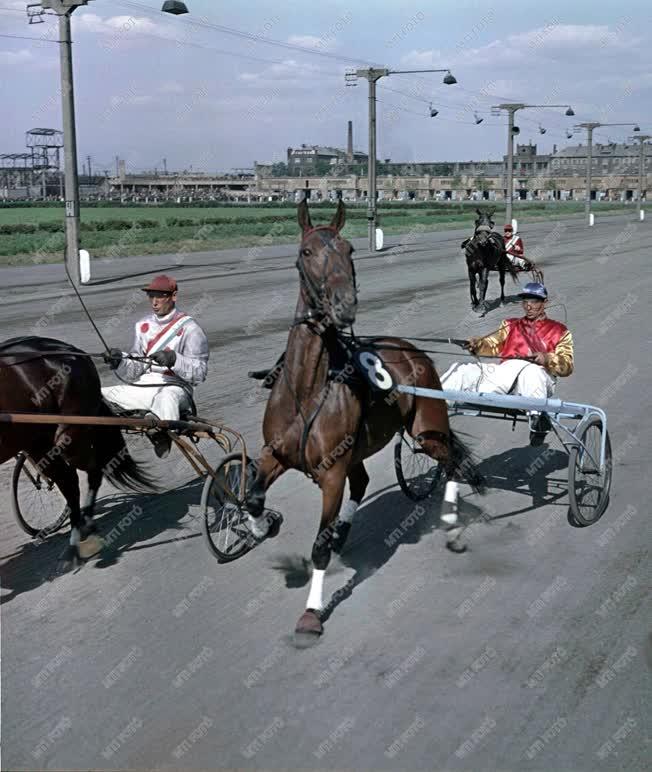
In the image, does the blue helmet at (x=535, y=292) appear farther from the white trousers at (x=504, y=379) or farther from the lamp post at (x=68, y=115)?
the lamp post at (x=68, y=115)

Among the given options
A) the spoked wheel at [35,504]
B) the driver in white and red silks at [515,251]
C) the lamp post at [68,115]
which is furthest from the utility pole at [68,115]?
the spoked wheel at [35,504]

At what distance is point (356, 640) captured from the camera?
202 inches

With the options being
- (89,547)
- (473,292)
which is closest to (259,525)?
(89,547)

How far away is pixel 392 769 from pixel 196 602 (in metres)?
1.89

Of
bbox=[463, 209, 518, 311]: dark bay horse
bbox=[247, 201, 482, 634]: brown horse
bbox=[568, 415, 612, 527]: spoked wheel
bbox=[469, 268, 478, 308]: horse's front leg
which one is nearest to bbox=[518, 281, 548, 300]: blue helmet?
bbox=[568, 415, 612, 527]: spoked wheel

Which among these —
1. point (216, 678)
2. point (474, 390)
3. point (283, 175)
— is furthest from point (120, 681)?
point (283, 175)

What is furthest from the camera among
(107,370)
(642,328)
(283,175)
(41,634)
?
(283,175)

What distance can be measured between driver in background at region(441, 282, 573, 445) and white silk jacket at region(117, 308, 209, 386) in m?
1.92

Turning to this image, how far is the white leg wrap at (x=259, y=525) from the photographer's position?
572cm

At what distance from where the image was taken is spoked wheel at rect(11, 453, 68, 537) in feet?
21.6

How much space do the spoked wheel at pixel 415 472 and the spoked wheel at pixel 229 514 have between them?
4.53 feet

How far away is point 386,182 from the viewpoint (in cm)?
16675

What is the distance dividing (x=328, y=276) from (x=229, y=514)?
2044 mm

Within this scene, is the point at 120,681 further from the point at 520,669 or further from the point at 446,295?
the point at 446,295
